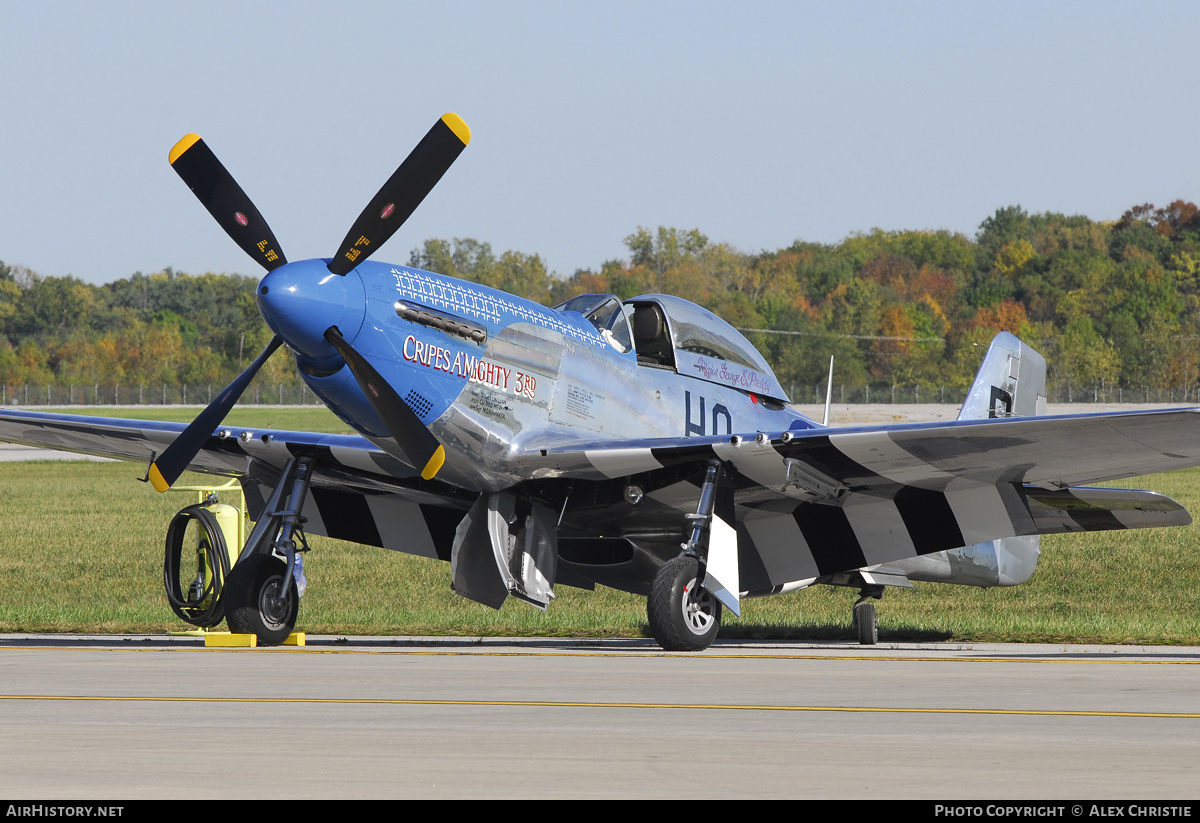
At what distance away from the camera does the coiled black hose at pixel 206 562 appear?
12.4 meters

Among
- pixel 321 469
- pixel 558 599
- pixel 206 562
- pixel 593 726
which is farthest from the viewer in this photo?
pixel 558 599

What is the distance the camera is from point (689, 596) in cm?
1147

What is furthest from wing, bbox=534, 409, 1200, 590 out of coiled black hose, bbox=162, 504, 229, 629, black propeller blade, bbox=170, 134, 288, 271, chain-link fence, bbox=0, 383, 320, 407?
chain-link fence, bbox=0, 383, 320, 407

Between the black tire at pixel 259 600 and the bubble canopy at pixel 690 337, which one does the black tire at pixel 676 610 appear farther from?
the black tire at pixel 259 600

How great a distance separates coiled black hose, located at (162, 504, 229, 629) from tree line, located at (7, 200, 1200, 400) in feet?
321

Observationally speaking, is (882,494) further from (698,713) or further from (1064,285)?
(1064,285)

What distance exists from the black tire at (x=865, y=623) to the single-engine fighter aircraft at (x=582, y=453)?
0.06 m

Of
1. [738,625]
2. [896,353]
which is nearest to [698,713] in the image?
[738,625]

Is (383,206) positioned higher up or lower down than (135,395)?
lower down

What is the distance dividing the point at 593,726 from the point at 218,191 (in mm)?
6153

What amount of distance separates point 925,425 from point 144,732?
21.6 ft

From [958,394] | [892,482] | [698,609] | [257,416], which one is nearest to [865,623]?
[892,482]

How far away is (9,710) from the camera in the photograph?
7129mm

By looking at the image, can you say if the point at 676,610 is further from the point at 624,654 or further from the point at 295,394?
the point at 295,394
